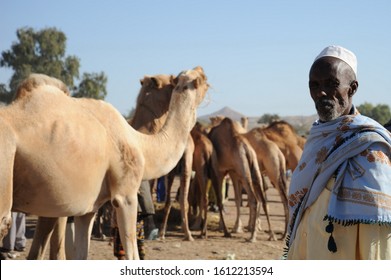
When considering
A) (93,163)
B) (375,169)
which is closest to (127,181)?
(93,163)

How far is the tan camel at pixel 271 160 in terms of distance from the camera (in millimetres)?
12373

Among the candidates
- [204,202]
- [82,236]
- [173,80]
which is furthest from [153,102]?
[204,202]

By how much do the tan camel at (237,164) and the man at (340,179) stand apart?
8.66 m

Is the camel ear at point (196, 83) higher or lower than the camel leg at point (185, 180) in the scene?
higher

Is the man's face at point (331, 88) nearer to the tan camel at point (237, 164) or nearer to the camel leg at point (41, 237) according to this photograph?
the camel leg at point (41, 237)

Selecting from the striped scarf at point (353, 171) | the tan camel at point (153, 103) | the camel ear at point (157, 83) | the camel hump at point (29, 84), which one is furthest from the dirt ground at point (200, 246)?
the striped scarf at point (353, 171)

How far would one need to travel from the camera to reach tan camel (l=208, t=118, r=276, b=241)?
11.8 m

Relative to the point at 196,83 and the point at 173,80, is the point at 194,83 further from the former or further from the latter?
the point at 173,80

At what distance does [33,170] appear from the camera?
197 inches

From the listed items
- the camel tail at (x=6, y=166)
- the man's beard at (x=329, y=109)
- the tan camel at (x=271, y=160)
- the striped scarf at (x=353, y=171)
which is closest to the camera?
the striped scarf at (x=353, y=171)

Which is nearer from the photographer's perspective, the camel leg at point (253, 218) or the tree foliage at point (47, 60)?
the camel leg at point (253, 218)

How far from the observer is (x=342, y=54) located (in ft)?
9.58

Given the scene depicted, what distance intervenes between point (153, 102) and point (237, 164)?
4061mm
